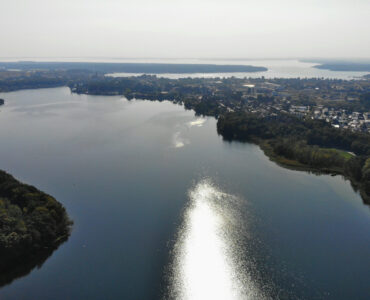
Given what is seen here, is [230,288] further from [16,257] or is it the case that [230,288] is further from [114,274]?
[16,257]

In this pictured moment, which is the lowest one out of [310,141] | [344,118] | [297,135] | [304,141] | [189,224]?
[344,118]

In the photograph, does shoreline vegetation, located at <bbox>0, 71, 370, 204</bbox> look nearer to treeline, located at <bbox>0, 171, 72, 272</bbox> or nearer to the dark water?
the dark water

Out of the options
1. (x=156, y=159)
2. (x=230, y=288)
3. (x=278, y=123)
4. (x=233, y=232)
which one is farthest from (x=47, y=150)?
(x=278, y=123)

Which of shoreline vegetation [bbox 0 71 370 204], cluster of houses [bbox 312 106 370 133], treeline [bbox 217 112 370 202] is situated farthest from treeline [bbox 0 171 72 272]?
cluster of houses [bbox 312 106 370 133]

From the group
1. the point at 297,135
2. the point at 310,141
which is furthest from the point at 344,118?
the point at 297,135

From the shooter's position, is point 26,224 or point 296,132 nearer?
point 26,224

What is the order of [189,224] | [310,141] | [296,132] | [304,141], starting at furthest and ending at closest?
[296,132] < [310,141] < [304,141] < [189,224]

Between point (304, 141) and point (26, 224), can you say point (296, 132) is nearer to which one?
point (304, 141)

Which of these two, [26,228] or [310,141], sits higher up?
[26,228]
